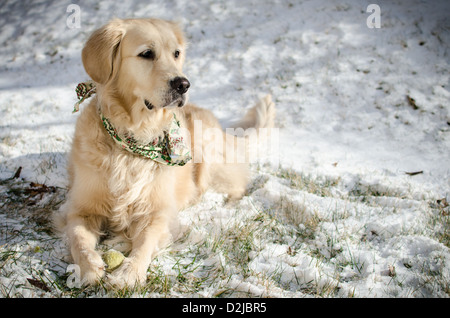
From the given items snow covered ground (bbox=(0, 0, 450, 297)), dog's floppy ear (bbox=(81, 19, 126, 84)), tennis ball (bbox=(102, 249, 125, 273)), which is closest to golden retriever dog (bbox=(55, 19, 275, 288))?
dog's floppy ear (bbox=(81, 19, 126, 84))

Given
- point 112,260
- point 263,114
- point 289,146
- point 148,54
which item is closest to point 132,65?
point 148,54

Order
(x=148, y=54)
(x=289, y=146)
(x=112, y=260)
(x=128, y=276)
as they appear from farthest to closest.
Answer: (x=289, y=146) → (x=148, y=54) → (x=112, y=260) → (x=128, y=276)

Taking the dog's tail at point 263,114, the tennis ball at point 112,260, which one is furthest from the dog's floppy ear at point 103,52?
the dog's tail at point 263,114

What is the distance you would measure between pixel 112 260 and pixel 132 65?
1288 millimetres

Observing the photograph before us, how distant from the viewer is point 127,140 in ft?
7.68

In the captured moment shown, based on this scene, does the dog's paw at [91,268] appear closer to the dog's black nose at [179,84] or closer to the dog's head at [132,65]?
the dog's head at [132,65]

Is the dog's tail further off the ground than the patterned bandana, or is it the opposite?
the patterned bandana

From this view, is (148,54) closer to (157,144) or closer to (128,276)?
(157,144)

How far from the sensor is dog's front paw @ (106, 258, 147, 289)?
1791 mm

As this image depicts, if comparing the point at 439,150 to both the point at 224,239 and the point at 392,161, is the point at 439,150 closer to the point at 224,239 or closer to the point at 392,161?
the point at 392,161

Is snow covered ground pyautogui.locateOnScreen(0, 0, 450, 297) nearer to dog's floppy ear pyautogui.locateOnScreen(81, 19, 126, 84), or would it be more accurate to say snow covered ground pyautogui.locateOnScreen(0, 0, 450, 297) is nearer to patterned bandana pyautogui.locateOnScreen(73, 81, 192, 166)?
patterned bandana pyautogui.locateOnScreen(73, 81, 192, 166)

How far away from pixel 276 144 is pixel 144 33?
2239 mm

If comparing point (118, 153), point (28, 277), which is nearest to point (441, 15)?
point (118, 153)

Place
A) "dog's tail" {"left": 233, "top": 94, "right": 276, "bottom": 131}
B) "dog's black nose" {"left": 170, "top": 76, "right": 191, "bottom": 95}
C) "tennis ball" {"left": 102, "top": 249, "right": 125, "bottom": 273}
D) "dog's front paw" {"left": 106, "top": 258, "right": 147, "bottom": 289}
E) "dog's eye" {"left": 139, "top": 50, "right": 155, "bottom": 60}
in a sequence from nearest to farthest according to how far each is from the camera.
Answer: "dog's front paw" {"left": 106, "top": 258, "right": 147, "bottom": 289}
"tennis ball" {"left": 102, "top": 249, "right": 125, "bottom": 273}
"dog's black nose" {"left": 170, "top": 76, "right": 191, "bottom": 95}
"dog's eye" {"left": 139, "top": 50, "right": 155, "bottom": 60}
"dog's tail" {"left": 233, "top": 94, "right": 276, "bottom": 131}
